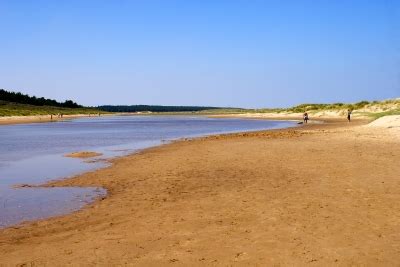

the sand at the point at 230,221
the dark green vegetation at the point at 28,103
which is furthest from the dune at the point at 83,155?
the dark green vegetation at the point at 28,103

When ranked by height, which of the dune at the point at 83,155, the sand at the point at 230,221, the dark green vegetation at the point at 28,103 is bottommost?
the dune at the point at 83,155

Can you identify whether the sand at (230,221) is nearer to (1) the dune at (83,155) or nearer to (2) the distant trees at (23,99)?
(1) the dune at (83,155)

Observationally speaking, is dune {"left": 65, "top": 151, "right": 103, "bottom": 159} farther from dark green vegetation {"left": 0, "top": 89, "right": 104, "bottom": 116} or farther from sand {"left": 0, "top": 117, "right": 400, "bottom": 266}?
dark green vegetation {"left": 0, "top": 89, "right": 104, "bottom": 116}

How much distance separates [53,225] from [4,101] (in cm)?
15488

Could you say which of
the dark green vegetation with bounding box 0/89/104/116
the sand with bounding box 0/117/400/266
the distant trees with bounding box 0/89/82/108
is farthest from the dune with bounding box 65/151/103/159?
the distant trees with bounding box 0/89/82/108

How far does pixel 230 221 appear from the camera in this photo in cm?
968

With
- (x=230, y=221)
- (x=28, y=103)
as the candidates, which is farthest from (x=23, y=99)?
(x=230, y=221)

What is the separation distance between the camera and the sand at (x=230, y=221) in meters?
7.49

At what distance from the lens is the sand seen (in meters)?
7.49

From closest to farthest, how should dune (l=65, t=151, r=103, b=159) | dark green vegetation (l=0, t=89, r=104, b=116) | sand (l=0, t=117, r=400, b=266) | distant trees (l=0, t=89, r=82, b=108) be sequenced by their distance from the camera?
sand (l=0, t=117, r=400, b=266) < dune (l=65, t=151, r=103, b=159) < dark green vegetation (l=0, t=89, r=104, b=116) < distant trees (l=0, t=89, r=82, b=108)

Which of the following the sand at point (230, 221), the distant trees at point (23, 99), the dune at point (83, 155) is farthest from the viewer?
the distant trees at point (23, 99)

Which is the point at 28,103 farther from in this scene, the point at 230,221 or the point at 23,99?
the point at 230,221

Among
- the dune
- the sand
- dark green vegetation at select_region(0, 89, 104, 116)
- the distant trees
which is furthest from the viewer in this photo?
the distant trees

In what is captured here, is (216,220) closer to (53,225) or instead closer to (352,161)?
(53,225)
